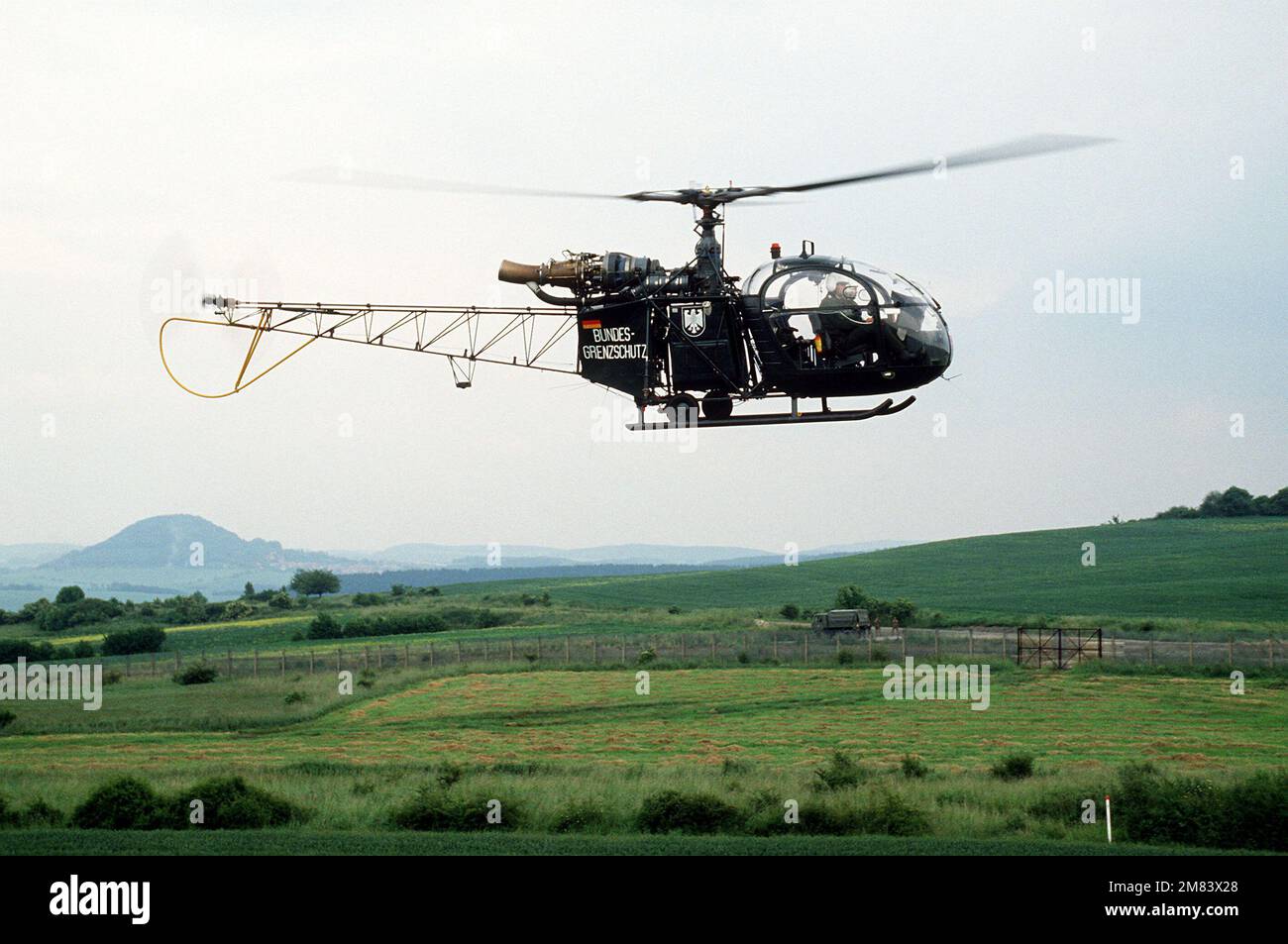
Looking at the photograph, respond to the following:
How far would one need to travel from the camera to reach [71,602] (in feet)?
361

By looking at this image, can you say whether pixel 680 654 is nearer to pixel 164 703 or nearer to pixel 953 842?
pixel 164 703

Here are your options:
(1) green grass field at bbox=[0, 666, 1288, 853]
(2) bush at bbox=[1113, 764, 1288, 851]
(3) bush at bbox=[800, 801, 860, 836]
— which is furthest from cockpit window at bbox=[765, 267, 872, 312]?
(2) bush at bbox=[1113, 764, 1288, 851]

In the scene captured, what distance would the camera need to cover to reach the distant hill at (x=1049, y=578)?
96250 millimetres

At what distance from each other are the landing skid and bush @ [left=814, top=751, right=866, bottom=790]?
11276 millimetres

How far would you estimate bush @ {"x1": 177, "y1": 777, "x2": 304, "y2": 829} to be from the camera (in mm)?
28672

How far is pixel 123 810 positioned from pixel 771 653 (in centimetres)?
4062

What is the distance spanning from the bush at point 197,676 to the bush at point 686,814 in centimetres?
3839

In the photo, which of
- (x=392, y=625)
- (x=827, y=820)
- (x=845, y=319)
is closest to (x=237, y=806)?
(x=827, y=820)

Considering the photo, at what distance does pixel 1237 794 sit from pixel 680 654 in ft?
139

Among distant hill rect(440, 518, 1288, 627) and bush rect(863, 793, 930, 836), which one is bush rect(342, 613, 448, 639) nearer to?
distant hill rect(440, 518, 1288, 627)

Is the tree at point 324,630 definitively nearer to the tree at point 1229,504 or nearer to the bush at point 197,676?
the bush at point 197,676

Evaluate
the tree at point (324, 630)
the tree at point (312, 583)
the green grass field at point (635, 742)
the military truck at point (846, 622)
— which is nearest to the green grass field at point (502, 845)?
the green grass field at point (635, 742)

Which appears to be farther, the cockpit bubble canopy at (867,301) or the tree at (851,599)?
the tree at (851,599)
